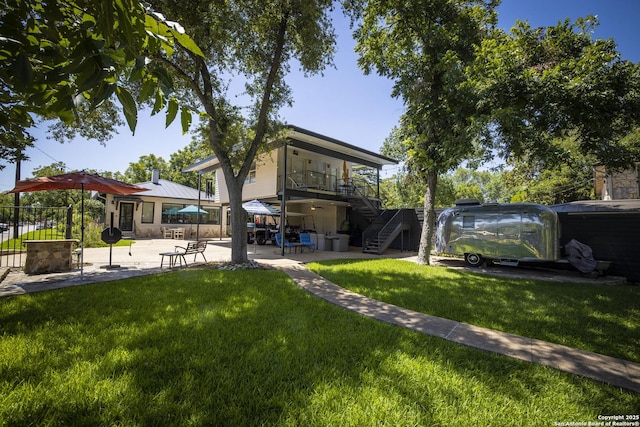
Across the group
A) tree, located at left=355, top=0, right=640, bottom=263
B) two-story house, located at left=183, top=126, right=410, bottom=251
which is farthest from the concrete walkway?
two-story house, located at left=183, top=126, right=410, bottom=251

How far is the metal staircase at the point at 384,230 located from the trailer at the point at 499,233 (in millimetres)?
3450

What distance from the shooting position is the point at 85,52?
1.11m

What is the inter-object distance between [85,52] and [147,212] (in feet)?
81.6

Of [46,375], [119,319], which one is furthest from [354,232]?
[46,375]

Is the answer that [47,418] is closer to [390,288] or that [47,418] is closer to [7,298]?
[7,298]

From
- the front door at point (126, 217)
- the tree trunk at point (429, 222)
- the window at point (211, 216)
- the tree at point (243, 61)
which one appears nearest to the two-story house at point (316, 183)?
the tree at point (243, 61)

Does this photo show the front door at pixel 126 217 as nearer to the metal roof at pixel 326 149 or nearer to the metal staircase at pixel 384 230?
the metal roof at pixel 326 149

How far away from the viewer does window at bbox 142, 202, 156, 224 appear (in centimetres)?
2200

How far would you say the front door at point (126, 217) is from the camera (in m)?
21.2

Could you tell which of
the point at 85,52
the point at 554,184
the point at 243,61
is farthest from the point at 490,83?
the point at 554,184

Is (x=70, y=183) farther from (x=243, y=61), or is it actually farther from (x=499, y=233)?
(x=499, y=233)

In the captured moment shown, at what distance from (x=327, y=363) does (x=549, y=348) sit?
3.11m

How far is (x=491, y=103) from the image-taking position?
7730 millimetres

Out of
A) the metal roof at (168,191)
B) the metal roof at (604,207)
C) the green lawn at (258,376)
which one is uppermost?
the metal roof at (168,191)
